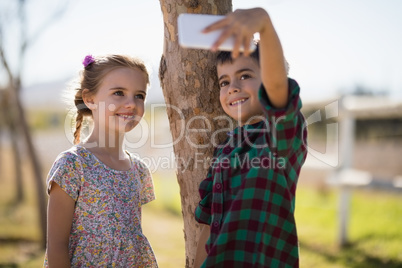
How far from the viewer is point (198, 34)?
49.4 inches

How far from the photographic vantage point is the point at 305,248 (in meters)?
4.85

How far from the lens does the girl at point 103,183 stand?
1.81m

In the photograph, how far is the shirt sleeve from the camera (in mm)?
1373

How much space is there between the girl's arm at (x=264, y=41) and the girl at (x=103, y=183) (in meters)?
0.86

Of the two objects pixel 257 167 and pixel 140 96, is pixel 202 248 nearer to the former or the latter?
pixel 257 167

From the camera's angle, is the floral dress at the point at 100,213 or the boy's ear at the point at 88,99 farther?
the boy's ear at the point at 88,99

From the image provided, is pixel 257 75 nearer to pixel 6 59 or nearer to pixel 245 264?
pixel 245 264

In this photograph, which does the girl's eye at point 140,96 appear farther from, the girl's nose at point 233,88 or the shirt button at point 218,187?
the shirt button at point 218,187

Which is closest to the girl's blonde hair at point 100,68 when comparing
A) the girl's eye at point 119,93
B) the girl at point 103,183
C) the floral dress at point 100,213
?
the girl at point 103,183

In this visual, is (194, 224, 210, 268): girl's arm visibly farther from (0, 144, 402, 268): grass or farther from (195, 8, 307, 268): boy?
(0, 144, 402, 268): grass

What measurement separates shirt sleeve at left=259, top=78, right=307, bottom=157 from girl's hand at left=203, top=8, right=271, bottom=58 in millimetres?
239

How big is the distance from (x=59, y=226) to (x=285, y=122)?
1.10 meters

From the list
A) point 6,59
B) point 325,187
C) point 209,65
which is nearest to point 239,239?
point 209,65

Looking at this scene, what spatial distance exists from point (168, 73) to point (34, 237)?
4.84 metres
